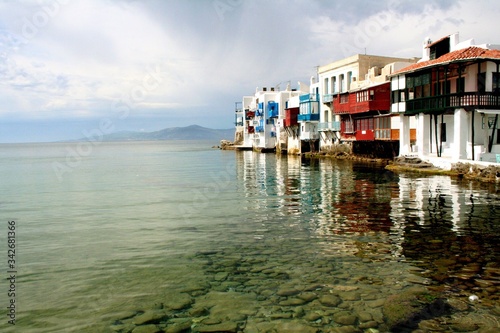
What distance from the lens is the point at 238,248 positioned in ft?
50.3

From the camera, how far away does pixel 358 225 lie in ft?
61.5

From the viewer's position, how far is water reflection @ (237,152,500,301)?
12.4m

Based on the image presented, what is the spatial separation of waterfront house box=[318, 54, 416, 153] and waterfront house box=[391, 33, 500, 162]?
7335mm

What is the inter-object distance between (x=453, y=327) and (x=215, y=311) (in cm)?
521

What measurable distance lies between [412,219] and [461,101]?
2231 cm

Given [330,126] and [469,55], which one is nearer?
[469,55]

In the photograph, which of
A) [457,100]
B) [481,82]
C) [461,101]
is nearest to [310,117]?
[457,100]

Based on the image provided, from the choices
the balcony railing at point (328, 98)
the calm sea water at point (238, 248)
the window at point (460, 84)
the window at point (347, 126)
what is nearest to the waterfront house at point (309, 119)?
the balcony railing at point (328, 98)

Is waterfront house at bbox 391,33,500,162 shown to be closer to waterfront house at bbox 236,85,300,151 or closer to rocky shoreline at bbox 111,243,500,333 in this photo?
rocky shoreline at bbox 111,243,500,333

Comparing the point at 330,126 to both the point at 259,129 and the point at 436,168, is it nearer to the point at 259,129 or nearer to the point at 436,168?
the point at 436,168

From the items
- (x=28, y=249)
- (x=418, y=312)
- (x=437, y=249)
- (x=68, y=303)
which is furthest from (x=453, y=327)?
(x=28, y=249)

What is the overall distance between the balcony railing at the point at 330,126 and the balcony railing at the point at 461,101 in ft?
86.0

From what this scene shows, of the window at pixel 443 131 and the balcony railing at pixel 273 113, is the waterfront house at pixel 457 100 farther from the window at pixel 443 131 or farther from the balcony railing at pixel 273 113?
the balcony railing at pixel 273 113

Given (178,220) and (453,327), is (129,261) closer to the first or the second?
(178,220)
